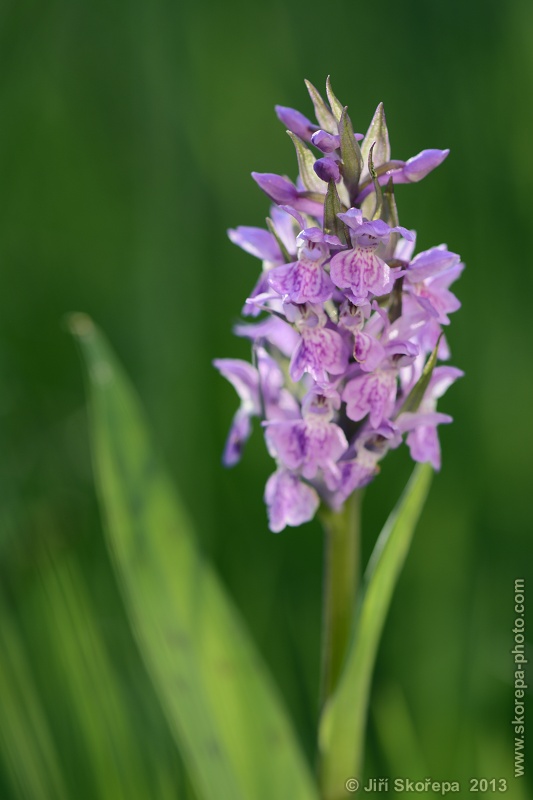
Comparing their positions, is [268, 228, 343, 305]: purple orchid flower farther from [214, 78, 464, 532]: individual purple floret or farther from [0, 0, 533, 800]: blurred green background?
[0, 0, 533, 800]: blurred green background

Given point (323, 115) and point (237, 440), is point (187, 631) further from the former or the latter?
point (323, 115)

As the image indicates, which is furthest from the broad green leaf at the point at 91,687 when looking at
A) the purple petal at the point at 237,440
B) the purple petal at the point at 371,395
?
the purple petal at the point at 371,395

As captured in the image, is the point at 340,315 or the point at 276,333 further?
the point at 276,333

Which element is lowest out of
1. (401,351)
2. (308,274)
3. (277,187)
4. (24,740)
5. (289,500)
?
(24,740)

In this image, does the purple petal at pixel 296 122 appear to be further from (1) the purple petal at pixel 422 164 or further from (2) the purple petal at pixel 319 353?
(2) the purple petal at pixel 319 353

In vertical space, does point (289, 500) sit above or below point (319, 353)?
below

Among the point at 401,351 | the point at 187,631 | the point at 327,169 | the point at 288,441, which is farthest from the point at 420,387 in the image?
the point at 187,631
